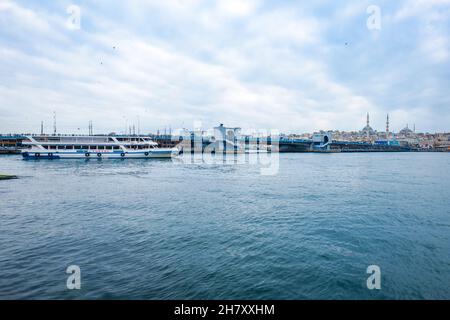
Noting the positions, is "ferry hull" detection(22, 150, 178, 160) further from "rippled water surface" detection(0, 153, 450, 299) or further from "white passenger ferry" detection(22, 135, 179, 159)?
"rippled water surface" detection(0, 153, 450, 299)

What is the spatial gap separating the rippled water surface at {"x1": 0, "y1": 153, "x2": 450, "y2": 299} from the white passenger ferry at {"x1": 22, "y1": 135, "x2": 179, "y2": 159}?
52277mm

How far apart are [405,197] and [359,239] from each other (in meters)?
16.6

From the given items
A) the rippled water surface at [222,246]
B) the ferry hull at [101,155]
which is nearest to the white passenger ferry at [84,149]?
the ferry hull at [101,155]

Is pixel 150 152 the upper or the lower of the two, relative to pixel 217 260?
upper

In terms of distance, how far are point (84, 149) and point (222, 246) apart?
75.1 meters

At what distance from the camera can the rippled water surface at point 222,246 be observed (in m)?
10.0

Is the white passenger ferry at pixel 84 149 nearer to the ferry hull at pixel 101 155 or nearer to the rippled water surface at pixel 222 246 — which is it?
the ferry hull at pixel 101 155

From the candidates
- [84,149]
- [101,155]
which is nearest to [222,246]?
[101,155]

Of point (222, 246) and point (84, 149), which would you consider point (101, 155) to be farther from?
point (222, 246)

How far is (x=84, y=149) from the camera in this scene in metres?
76.6

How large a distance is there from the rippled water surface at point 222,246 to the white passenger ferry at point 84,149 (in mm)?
52277

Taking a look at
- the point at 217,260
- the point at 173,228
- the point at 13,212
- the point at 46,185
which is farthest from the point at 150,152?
the point at 217,260
